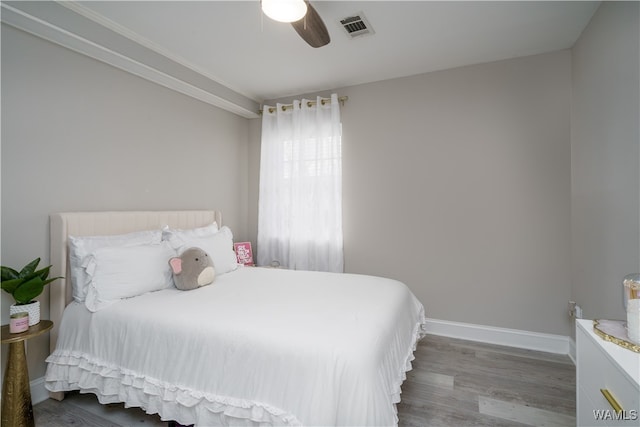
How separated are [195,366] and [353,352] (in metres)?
0.82

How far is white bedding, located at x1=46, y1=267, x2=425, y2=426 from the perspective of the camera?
1.23m

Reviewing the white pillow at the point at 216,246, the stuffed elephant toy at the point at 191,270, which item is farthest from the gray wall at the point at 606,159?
the white pillow at the point at 216,246

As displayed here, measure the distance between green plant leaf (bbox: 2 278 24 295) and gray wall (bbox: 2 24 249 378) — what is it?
1.02ft

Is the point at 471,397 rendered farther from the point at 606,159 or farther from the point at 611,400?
the point at 606,159

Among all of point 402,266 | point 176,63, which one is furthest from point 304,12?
point 402,266

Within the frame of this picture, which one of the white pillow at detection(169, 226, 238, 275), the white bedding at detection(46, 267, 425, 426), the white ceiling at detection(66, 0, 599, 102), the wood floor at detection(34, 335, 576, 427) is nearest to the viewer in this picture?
the white bedding at detection(46, 267, 425, 426)

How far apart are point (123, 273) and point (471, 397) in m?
2.47

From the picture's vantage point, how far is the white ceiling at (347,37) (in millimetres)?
2033

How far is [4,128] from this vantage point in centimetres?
180

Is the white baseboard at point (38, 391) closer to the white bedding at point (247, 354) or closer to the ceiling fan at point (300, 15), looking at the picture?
the white bedding at point (247, 354)

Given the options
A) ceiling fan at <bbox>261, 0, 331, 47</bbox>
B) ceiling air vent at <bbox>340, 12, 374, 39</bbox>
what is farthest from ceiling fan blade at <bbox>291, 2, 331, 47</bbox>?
ceiling air vent at <bbox>340, 12, 374, 39</bbox>

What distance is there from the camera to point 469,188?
2859 mm

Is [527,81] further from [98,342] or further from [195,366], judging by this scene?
[98,342]

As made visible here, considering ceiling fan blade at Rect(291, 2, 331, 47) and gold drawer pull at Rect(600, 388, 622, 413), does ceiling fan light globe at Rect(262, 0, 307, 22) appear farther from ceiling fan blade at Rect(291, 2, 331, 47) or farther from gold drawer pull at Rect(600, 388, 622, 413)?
gold drawer pull at Rect(600, 388, 622, 413)
